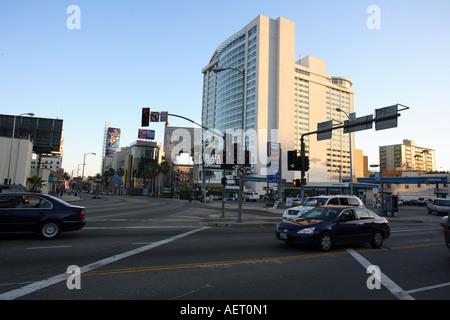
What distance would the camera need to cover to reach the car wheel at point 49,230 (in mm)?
9448

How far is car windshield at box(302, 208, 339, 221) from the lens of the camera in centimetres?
911

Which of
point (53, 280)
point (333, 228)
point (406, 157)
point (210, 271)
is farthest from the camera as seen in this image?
point (406, 157)

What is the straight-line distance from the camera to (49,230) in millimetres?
9586

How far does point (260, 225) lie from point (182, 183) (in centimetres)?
13462

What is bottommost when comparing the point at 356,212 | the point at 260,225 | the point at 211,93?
the point at 260,225

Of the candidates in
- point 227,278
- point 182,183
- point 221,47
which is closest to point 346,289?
point 227,278

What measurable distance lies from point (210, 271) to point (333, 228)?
4.49 m

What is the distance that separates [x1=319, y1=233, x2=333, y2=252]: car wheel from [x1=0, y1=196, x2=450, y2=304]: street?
0.20 meters

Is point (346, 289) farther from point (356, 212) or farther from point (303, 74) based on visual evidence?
point (303, 74)

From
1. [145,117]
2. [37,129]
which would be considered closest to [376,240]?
[145,117]

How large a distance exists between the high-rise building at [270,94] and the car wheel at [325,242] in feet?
270

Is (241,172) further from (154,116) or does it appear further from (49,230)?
(49,230)
